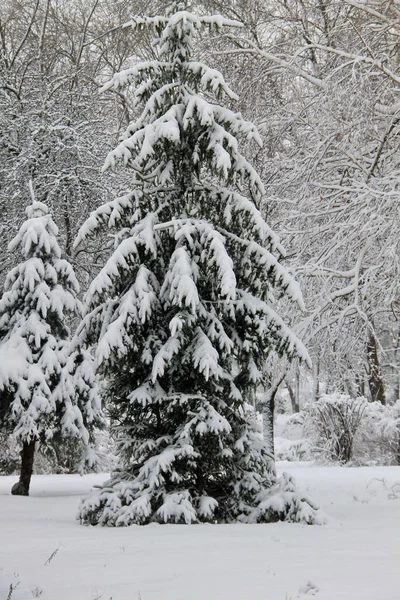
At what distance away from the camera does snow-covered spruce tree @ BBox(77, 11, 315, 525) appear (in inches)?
287

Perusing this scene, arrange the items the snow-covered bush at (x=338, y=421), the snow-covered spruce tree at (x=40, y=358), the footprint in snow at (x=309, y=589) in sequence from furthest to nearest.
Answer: the snow-covered bush at (x=338, y=421), the snow-covered spruce tree at (x=40, y=358), the footprint in snow at (x=309, y=589)

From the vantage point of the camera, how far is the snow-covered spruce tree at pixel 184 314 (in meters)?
7.29

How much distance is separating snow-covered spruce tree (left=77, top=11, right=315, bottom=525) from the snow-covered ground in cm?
73

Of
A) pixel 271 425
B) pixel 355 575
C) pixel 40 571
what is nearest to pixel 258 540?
pixel 355 575

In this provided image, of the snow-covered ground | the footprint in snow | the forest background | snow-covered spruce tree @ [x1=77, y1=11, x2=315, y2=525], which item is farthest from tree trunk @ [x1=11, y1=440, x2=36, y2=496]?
the footprint in snow

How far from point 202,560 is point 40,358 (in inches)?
266

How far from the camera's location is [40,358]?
11.0m

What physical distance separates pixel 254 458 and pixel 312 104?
5.34m

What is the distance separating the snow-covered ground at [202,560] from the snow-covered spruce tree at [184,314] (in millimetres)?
733

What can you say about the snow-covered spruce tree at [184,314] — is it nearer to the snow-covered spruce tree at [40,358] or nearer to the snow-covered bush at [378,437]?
the snow-covered spruce tree at [40,358]

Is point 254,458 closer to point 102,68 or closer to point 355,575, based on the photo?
point 355,575

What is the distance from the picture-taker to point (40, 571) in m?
4.62

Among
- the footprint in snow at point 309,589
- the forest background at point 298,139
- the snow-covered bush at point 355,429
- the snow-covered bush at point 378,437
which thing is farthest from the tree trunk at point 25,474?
the snow-covered bush at point 378,437

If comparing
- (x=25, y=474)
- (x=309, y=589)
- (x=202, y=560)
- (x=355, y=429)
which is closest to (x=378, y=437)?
(x=355, y=429)
